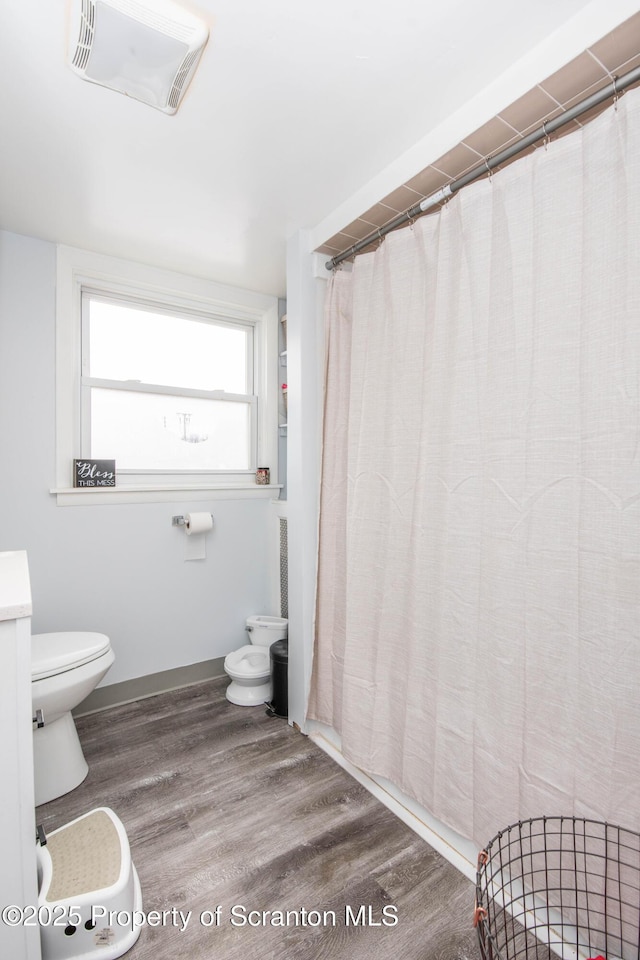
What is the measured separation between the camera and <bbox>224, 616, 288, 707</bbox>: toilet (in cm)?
240

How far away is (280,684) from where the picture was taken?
7.47 feet

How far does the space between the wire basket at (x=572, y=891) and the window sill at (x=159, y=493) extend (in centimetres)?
204

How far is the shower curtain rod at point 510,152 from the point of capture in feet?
3.47

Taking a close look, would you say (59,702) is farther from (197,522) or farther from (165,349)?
(165,349)

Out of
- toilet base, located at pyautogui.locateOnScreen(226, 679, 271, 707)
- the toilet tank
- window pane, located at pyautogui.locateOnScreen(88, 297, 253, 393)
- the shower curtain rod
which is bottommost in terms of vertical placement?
toilet base, located at pyautogui.locateOnScreen(226, 679, 271, 707)

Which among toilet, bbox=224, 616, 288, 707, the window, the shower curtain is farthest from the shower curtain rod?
toilet, bbox=224, 616, 288, 707

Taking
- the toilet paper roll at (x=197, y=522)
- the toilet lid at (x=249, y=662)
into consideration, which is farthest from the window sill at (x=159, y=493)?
the toilet lid at (x=249, y=662)

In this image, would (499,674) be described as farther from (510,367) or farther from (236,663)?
(236,663)

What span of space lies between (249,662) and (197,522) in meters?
0.82

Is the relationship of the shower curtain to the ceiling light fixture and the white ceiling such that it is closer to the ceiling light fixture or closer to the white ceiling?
the white ceiling

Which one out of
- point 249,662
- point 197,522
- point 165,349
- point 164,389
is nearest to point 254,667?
point 249,662

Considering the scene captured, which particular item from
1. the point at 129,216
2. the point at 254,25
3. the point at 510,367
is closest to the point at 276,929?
the point at 510,367

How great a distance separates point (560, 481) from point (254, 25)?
136 centimetres

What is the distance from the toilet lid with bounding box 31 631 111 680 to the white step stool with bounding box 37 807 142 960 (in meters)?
0.53
